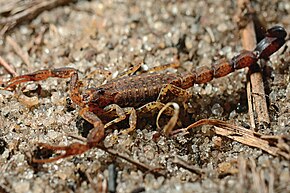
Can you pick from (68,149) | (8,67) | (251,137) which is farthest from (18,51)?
(251,137)

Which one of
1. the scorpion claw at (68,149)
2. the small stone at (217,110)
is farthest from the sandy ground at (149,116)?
the scorpion claw at (68,149)

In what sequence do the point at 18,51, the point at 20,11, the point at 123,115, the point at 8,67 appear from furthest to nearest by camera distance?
the point at 20,11 → the point at 18,51 → the point at 8,67 → the point at 123,115

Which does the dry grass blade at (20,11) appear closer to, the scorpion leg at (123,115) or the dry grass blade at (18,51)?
the dry grass blade at (18,51)

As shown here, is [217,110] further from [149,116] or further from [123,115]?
[123,115]

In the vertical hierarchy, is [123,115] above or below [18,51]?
below

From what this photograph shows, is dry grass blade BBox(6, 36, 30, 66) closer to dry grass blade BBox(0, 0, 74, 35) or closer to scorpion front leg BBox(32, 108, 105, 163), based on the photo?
dry grass blade BBox(0, 0, 74, 35)

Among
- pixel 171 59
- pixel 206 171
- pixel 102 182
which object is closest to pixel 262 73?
pixel 171 59
